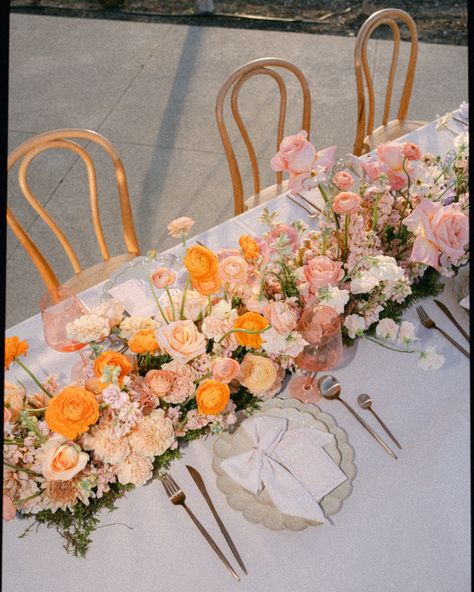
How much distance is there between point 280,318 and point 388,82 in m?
1.87

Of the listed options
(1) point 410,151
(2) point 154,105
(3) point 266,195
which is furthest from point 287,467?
(2) point 154,105

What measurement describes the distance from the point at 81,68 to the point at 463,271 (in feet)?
11.0

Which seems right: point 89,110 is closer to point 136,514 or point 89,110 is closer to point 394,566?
point 136,514

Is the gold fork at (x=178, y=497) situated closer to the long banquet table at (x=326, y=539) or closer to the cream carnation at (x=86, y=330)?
the long banquet table at (x=326, y=539)

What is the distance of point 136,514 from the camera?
127cm

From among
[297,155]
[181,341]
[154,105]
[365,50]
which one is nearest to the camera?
[181,341]

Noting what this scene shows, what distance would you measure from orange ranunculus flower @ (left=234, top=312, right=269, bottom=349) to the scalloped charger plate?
10.9 inches

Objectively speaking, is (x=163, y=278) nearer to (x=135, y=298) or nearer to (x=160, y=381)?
(x=160, y=381)

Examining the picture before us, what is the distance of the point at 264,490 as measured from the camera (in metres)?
1.27

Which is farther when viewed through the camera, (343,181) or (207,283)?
(343,181)

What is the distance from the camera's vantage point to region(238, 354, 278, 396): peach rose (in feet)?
4.25

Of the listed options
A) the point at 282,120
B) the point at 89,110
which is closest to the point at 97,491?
the point at 282,120

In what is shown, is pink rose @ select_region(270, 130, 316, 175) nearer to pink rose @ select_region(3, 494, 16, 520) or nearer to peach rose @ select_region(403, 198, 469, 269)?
peach rose @ select_region(403, 198, 469, 269)

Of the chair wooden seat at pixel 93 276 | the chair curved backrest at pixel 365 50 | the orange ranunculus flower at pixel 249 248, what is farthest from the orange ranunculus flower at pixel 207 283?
the chair curved backrest at pixel 365 50
